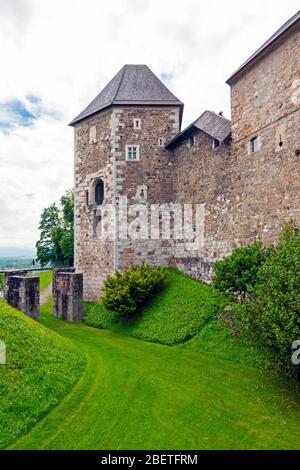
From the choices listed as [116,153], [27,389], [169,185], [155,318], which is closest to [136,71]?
[116,153]

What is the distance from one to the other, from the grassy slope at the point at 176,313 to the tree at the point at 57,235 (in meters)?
17.5

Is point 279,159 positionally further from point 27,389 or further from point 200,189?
point 27,389

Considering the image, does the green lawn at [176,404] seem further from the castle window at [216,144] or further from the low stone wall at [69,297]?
the castle window at [216,144]

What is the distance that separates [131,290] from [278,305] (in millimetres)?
9249

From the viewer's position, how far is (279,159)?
14.0 meters

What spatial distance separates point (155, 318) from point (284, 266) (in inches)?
313

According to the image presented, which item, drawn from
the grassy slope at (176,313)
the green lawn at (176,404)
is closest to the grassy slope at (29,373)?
the green lawn at (176,404)

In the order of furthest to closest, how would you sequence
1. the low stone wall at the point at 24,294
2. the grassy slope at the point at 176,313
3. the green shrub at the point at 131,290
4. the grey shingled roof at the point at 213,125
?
the low stone wall at the point at 24,294, the grey shingled roof at the point at 213,125, the green shrub at the point at 131,290, the grassy slope at the point at 176,313

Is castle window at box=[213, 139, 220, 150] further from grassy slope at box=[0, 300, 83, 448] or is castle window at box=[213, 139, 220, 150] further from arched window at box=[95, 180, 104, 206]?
grassy slope at box=[0, 300, 83, 448]

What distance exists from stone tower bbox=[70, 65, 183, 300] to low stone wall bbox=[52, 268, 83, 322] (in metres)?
1.82

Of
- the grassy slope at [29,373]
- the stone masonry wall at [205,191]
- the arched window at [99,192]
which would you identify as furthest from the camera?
the arched window at [99,192]

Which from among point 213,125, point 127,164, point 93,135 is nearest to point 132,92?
point 93,135

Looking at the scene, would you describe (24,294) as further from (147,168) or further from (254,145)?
(254,145)

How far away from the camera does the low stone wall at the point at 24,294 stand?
1809 centimetres
